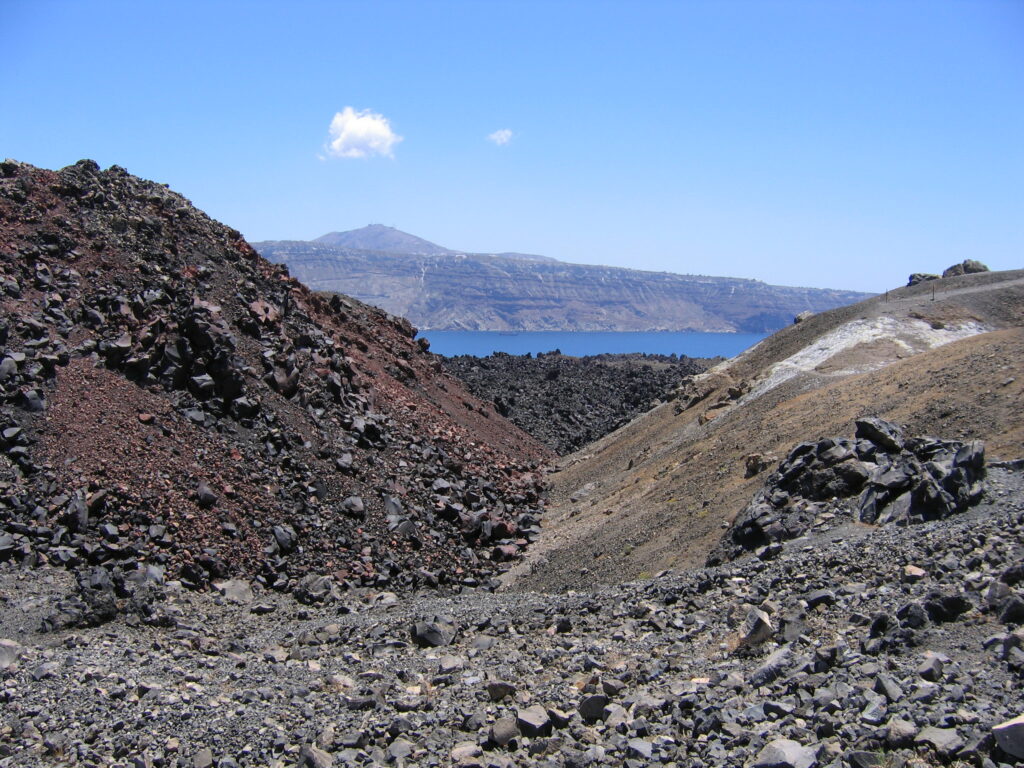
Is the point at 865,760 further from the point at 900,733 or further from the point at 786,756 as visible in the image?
the point at 786,756

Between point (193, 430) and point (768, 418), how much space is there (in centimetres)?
1445

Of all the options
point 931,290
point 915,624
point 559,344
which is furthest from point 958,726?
point 559,344

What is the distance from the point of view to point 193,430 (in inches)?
658

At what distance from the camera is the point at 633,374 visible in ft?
164

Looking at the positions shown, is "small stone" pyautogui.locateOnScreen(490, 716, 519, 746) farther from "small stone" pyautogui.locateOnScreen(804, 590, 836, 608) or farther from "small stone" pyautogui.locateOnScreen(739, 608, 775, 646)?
"small stone" pyautogui.locateOnScreen(804, 590, 836, 608)

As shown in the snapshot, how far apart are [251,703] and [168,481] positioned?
7.58 metres

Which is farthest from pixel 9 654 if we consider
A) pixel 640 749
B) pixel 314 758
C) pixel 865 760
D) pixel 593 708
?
pixel 865 760

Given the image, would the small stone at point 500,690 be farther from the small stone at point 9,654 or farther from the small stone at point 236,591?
the small stone at point 236,591

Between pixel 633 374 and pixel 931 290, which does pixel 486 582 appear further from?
pixel 633 374

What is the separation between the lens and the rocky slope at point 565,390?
35.2m

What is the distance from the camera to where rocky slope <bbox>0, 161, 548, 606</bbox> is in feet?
46.0

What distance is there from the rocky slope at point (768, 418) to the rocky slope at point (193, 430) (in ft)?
7.81

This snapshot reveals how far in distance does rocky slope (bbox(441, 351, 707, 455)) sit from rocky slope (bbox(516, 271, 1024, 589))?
491 centimetres

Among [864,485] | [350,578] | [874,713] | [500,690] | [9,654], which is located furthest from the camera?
[350,578]
